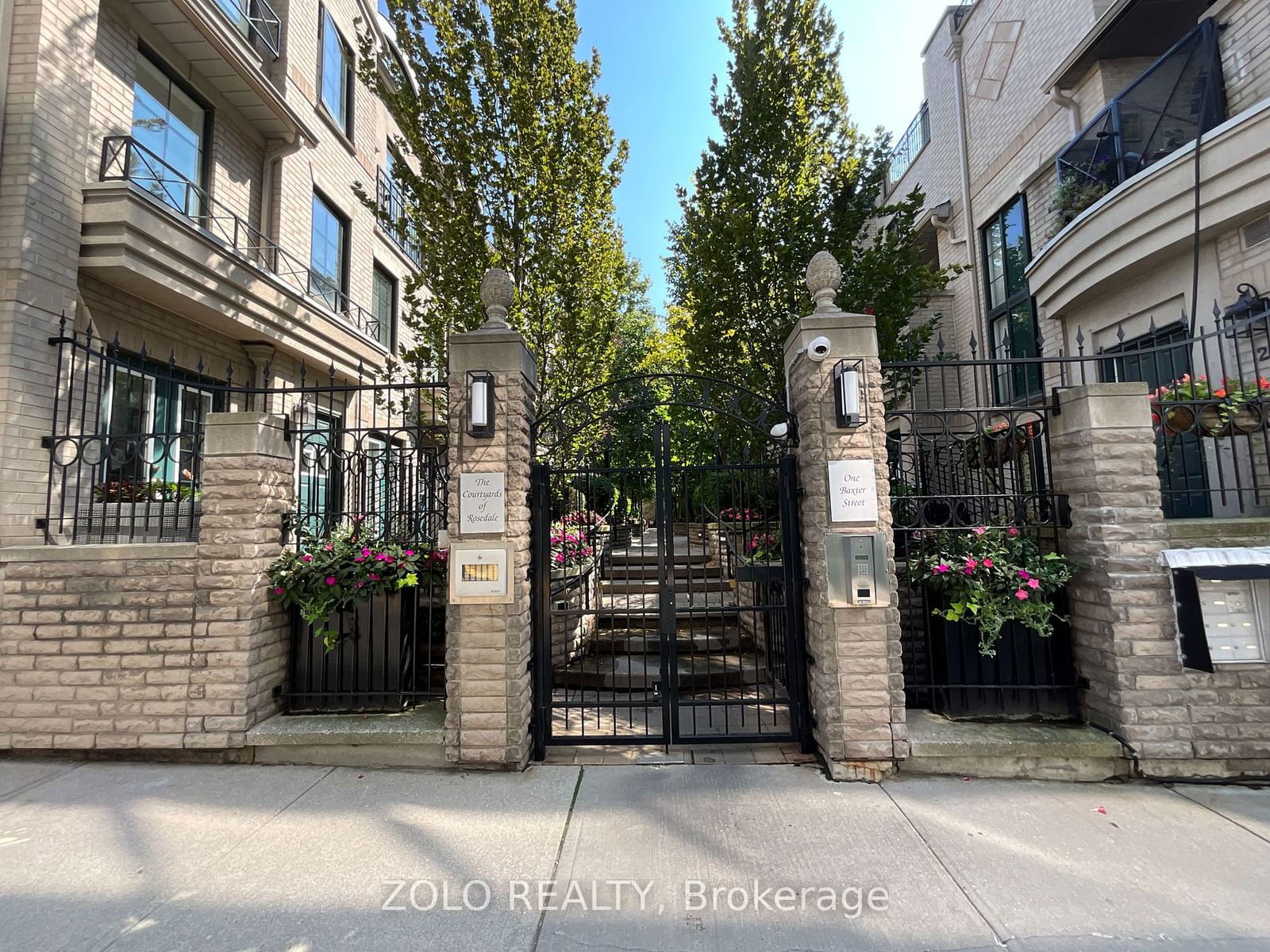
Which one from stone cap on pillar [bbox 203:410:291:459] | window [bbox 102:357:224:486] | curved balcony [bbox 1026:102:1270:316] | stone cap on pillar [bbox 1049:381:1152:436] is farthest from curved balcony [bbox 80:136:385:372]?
curved balcony [bbox 1026:102:1270:316]

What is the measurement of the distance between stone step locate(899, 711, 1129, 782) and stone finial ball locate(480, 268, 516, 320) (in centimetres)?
433

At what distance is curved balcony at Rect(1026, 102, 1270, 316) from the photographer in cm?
539

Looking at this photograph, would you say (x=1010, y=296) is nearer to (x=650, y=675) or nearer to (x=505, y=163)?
(x=505, y=163)

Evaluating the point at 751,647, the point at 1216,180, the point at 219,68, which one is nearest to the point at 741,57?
the point at 1216,180

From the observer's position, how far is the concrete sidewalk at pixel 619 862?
246 cm

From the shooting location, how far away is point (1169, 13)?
23.9 feet

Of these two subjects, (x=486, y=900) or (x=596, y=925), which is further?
(x=486, y=900)

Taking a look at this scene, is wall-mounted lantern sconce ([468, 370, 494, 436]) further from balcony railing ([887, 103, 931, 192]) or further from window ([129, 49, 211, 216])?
balcony railing ([887, 103, 931, 192])

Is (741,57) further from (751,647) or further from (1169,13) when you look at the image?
(751,647)

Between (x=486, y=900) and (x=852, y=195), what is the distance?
27.0 ft

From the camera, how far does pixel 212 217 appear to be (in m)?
7.62

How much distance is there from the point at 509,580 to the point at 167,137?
7810 mm

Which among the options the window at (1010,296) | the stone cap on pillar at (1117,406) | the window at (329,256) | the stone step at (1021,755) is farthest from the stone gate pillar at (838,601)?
the window at (329,256)

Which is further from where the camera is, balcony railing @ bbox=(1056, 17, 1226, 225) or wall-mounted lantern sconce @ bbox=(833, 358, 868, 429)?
balcony railing @ bbox=(1056, 17, 1226, 225)
